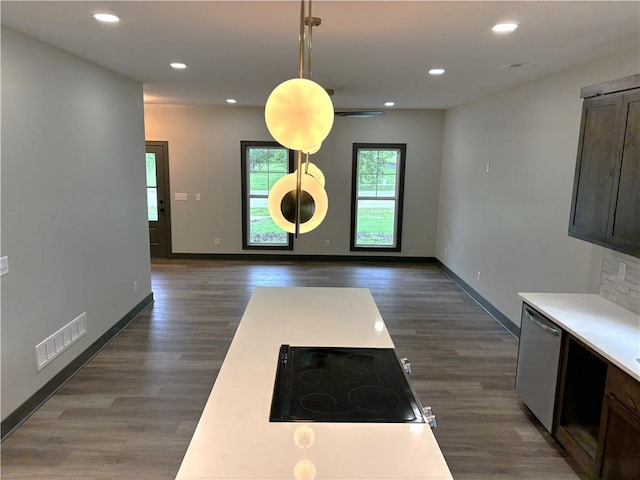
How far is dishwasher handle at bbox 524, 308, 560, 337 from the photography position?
109 inches

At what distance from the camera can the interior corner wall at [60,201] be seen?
289 cm

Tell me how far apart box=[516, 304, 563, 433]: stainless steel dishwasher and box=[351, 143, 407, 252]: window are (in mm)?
4864

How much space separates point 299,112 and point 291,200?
1.70 feet

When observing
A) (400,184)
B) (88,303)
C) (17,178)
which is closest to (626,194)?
(17,178)

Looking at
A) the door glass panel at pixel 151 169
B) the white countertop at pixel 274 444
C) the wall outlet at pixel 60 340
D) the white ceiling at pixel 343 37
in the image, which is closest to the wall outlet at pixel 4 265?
the wall outlet at pixel 60 340

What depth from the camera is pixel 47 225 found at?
3268mm

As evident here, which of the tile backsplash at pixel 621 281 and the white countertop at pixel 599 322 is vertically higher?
the tile backsplash at pixel 621 281

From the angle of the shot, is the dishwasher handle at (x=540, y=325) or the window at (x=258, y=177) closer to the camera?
the dishwasher handle at (x=540, y=325)

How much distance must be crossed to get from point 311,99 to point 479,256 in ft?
16.4

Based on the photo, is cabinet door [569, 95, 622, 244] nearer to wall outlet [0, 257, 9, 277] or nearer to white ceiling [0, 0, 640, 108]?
white ceiling [0, 0, 640, 108]

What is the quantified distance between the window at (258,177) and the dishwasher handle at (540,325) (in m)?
5.19

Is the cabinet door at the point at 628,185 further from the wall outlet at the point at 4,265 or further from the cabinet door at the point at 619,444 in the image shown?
the wall outlet at the point at 4,265

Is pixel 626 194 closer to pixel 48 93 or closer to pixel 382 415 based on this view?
pixel 382 415

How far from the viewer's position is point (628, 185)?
8.13 ft
